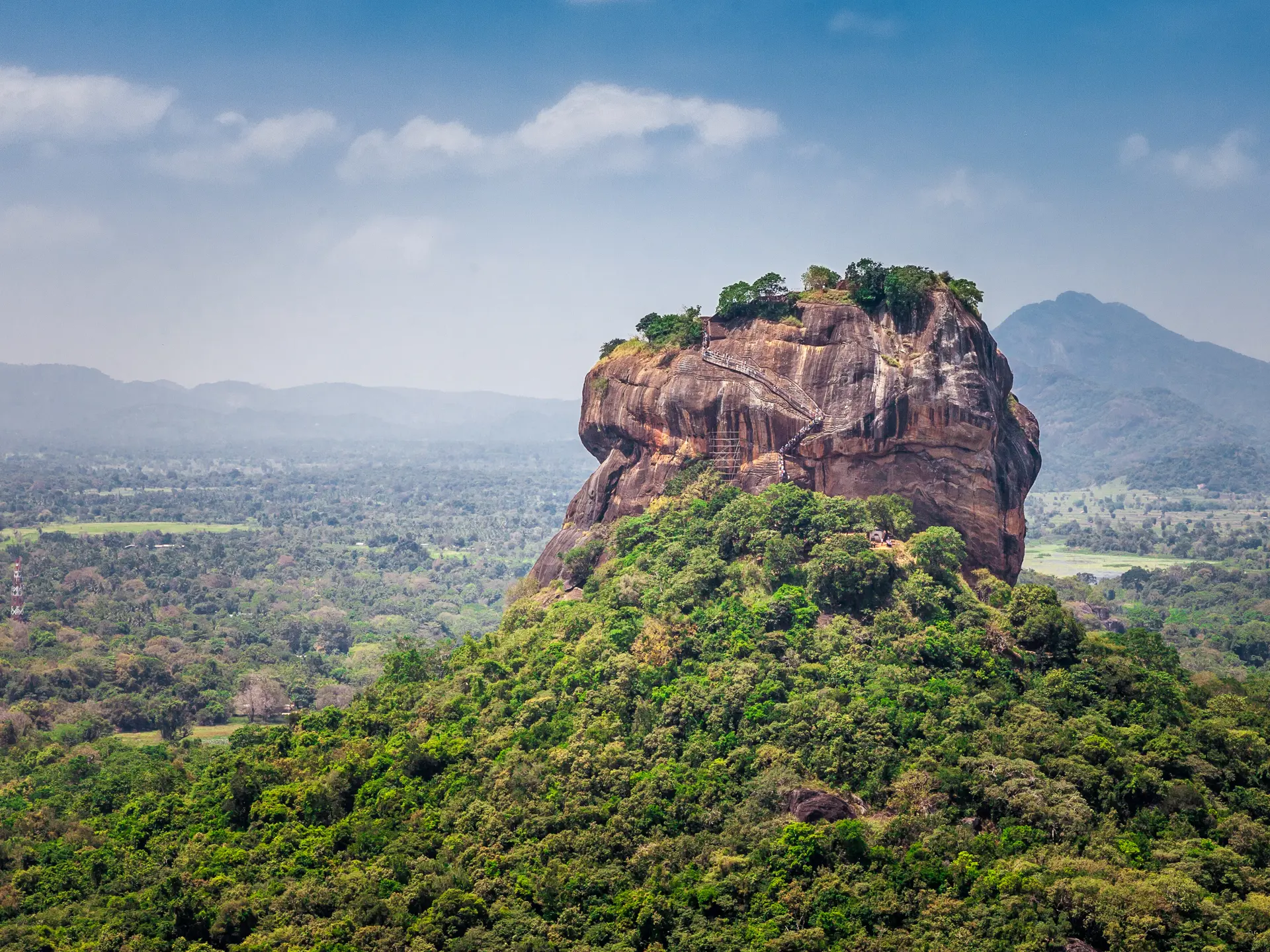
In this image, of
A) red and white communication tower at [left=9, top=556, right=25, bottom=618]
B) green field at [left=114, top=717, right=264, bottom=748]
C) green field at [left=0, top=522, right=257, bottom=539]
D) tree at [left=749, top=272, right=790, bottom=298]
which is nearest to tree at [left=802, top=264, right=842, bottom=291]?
tree at [left=749, top=272, right=790, bottom=298]

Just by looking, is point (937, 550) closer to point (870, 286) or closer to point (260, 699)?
point (870, 286)

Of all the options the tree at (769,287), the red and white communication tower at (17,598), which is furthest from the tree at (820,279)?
the red and white communication tower at (17,598)

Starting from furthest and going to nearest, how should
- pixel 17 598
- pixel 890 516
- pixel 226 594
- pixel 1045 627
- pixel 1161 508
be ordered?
pixel 1161 508 → pixel 226 594 → pixel 17 598 → pixel 890 516 → pixel 1045 627

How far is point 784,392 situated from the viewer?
39.4 meters

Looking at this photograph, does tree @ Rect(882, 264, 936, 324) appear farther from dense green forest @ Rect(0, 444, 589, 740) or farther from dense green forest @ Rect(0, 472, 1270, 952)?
dense green forest @ Rect(0, 444, 589, 740)

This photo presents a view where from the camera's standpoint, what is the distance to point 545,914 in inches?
1062

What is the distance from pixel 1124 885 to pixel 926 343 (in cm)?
1864

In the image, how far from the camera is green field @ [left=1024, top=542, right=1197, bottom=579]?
4407 inches

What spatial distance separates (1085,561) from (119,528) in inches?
4009

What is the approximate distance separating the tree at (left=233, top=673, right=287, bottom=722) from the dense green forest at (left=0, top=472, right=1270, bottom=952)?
24833 mm

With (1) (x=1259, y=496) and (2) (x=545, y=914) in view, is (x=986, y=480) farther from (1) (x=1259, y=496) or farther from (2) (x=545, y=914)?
(1) (x=1259, y=496)

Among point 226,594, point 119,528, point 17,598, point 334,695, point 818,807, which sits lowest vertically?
point 334,695

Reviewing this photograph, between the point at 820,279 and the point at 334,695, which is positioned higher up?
the point at 820,279

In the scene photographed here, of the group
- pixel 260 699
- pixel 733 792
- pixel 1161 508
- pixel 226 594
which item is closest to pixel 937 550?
pixel 733 792
